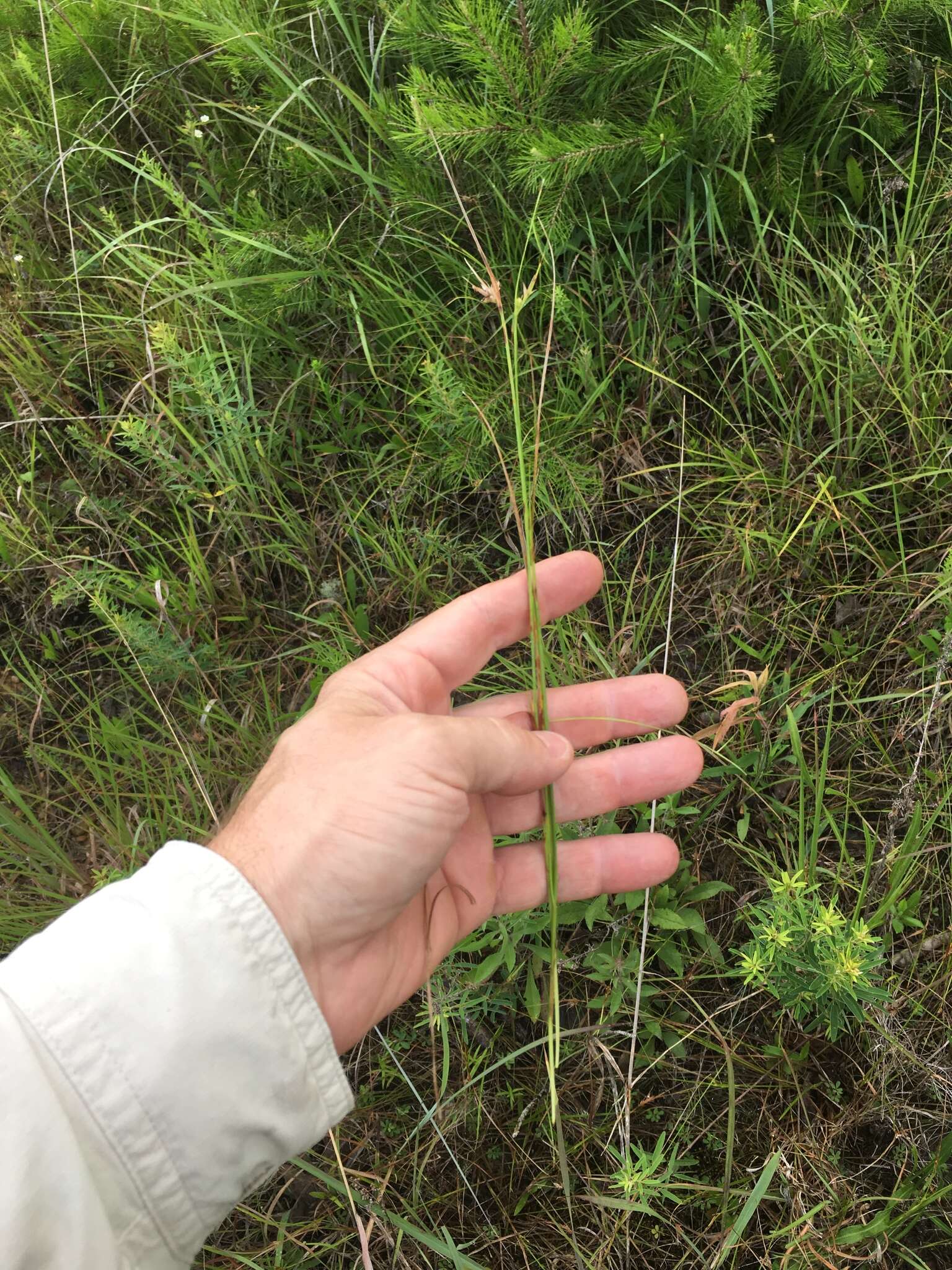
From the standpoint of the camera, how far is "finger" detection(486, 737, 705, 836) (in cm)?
175

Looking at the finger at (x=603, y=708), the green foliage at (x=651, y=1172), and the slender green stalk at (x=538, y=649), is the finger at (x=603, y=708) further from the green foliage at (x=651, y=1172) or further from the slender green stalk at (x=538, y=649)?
the green foliage at (x=651, y=1172)

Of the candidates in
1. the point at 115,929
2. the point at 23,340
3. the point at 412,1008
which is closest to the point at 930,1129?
the point at 412,1008

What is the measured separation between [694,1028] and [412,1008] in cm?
59

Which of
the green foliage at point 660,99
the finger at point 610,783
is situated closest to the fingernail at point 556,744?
the finger at point 610,783

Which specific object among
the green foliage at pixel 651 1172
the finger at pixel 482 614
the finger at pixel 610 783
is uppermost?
the finger at pixel 482 614

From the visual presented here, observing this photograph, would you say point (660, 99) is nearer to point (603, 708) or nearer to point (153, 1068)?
point (603, 708)

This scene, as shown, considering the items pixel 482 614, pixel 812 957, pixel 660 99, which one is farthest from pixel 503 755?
pixel 660 99

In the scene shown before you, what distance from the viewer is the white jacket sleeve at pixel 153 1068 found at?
45.5 inches

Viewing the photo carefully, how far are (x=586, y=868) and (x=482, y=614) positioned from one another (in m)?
0.57

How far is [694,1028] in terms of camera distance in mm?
1610

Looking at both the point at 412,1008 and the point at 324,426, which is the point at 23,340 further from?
the point at 412,1008

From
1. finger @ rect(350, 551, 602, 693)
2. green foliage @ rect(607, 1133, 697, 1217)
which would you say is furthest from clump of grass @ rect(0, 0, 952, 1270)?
finger @ rect(350, 551, 602, 693)

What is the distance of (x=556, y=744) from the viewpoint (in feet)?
5.49

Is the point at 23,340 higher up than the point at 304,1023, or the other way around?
the point at 23,340
